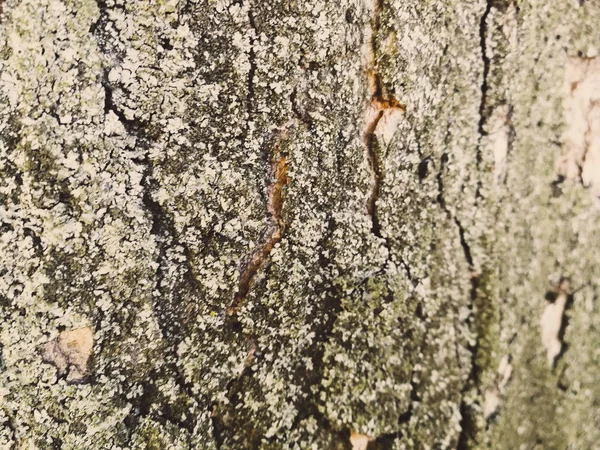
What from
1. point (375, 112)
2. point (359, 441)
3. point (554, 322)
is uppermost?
point (375, 112)

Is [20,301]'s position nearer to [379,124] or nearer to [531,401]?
[379,124]

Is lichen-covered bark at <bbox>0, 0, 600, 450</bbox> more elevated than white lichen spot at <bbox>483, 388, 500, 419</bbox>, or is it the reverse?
lichen-covered bark at <bbox>0, 0, 600, 450</bbox>

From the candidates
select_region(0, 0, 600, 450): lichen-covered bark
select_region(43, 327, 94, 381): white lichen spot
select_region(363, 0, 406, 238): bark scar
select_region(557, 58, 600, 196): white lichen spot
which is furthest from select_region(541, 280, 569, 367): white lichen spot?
select_region(43, 327, 94, 381): white lichen spot

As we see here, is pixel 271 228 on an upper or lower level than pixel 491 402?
upper

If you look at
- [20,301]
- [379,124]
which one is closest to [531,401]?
[379,124]

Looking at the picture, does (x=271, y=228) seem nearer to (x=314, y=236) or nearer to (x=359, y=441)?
(x=314, y=236)

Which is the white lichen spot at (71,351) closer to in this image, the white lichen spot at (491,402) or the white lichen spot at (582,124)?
the white lichen spot at (491,402)

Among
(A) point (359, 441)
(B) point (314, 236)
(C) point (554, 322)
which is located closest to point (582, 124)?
(C) point (554, 322)

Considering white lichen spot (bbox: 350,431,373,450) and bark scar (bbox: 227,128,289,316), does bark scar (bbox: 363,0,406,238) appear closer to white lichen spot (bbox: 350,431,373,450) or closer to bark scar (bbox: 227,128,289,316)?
bark scar (bbox: 227,128,289,316)

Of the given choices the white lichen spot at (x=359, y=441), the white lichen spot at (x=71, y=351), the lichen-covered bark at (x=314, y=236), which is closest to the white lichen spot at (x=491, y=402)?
the lichen-covered bark at (x=314, y=236)
